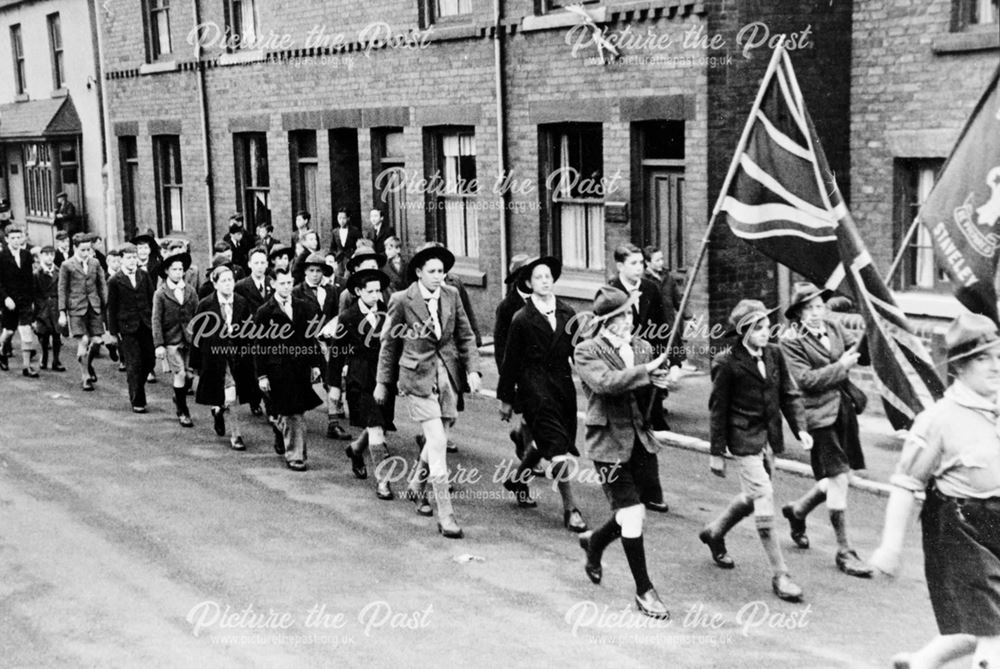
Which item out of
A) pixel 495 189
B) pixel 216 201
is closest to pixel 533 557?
pixel 495 189

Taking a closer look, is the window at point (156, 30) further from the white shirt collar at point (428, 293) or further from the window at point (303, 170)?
the white shirt collar at point (428, 293)

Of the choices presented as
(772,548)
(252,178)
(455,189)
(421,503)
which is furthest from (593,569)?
(252,178)

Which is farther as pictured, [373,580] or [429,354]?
[429,354]

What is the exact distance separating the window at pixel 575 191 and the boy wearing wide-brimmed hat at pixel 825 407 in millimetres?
8289

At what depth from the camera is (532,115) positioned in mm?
17484

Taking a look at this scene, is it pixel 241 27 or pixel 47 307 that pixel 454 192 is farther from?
pixel 241 27

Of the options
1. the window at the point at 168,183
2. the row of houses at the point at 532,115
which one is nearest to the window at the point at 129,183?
the row of houses at the point at 532,115

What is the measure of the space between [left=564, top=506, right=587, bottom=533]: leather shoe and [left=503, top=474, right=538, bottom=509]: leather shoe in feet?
2.19

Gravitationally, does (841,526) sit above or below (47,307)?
below

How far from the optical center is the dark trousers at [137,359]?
48.2 feet

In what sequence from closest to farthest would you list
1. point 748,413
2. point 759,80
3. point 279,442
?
point 748,413
point 279,442
point 759,80

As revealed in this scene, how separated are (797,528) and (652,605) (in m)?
1.79

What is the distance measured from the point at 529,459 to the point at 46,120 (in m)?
25.1

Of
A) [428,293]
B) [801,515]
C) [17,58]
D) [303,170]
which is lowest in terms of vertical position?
[801,515]
